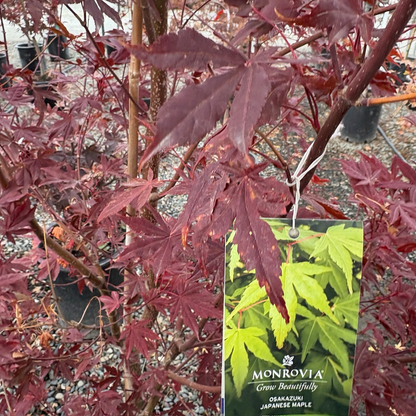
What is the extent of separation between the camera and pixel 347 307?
1.52 feet

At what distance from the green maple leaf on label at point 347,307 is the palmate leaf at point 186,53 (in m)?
0.30

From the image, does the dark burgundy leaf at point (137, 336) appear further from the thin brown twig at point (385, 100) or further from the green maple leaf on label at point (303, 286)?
the thin brown twig at point (385, 100)

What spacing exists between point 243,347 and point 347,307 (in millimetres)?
135

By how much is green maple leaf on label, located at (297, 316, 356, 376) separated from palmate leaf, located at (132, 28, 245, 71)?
0.31 meters

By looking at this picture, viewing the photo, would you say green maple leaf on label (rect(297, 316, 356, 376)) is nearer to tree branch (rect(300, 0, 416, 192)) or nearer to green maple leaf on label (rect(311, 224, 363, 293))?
green maple leaf on label (rect(311, 224, 363, 293))

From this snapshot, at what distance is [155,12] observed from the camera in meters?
0.68

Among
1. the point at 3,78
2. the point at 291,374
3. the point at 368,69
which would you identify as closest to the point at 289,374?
the point at 291,374

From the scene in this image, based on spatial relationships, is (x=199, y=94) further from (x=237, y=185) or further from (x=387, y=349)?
(x=387, y=349)

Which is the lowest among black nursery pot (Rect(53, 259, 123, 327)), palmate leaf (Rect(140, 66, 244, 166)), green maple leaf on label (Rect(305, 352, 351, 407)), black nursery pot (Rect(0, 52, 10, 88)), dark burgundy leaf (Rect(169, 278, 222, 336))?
black nursery pot (Rect(53, 259, 123, 327))

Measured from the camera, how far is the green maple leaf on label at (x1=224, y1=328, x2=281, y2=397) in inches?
18.5

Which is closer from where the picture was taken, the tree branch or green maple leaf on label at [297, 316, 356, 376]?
the tree branch

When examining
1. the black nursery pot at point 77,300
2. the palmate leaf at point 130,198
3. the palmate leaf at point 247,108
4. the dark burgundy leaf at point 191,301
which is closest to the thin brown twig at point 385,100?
the palmate leaf at point 247,108

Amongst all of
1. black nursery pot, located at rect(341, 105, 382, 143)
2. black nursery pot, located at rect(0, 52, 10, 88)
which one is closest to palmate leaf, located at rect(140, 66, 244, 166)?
black nursery pot, located at rect(0, 52, 10, 88)

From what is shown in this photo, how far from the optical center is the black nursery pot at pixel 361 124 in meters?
3.29
